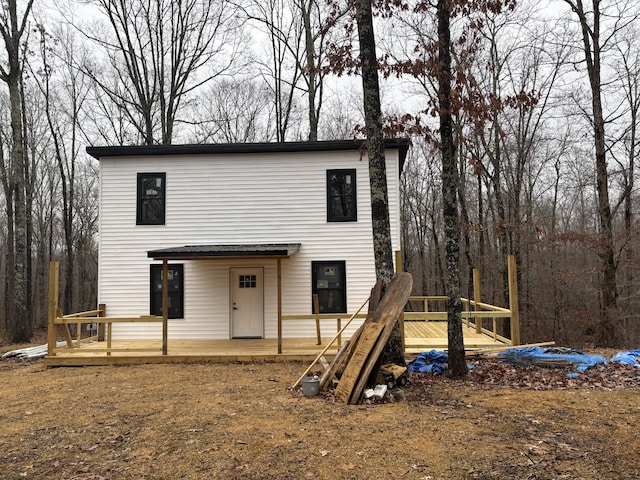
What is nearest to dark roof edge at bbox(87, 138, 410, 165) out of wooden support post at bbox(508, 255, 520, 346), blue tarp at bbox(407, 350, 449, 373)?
wooden support post at bbox(508, 255, 520, 346)

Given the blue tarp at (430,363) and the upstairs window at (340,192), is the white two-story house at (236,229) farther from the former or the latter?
the blue tarp at (430,363)

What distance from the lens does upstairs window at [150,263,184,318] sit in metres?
11.3

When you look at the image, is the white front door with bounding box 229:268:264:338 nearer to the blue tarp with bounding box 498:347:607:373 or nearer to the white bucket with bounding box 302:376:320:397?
the white bucket with bounding box 302:376:320:397

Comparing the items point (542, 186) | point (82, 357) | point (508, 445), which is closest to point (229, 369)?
point (82, 357)

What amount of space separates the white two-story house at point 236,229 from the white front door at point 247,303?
3 cm

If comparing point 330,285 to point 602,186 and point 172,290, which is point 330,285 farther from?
point 602,186

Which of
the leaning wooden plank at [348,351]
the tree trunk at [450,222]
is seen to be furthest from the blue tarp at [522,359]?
the leaning wooden plank at [348,351]

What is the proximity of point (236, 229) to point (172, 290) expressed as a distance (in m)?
2.37

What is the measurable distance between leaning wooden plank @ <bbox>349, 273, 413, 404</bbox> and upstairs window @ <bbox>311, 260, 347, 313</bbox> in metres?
4.41

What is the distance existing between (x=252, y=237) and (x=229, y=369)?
4.04 meters

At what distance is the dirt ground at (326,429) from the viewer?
3.85 m

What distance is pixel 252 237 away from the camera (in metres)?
11.5

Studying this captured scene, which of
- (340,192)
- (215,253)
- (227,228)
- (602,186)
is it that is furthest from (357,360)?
(602,186)

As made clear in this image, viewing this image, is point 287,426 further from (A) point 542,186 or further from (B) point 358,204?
(A) point 542,186
